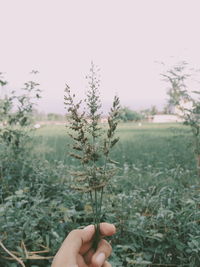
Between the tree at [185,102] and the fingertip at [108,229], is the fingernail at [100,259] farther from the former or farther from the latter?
the tree at [185,102]

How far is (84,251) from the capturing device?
1.14 meters

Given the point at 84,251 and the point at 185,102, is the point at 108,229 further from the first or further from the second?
the point at 185,102

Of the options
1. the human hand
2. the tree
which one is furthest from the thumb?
the tree

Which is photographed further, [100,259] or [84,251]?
[84,251]

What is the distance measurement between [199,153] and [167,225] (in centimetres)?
184

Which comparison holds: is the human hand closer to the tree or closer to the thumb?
the thumb

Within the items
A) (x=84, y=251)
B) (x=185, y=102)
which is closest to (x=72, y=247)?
(x=84, y=251)

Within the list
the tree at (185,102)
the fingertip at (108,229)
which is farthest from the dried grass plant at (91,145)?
the tree at (185,102)

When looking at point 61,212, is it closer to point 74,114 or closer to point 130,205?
point 130,205

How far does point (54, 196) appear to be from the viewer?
3.28 metres

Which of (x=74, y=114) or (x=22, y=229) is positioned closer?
(x=74, y=114)

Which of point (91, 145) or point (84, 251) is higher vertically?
point (91, 145)

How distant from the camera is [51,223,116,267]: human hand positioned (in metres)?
1.06

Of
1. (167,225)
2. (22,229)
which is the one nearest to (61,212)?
(22,229)
